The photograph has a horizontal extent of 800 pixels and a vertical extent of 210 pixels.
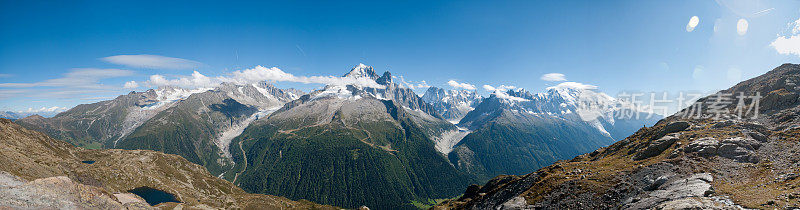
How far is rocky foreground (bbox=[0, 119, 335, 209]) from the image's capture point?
32531mm

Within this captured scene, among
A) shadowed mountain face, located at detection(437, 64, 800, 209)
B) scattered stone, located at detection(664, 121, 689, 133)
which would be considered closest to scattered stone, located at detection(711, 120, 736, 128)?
shadowed mountain face, located at detection(437, 64, 800, 209)

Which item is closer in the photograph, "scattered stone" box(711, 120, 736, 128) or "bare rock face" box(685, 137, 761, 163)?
"bare rock face" box(685, 137, 761, 163)

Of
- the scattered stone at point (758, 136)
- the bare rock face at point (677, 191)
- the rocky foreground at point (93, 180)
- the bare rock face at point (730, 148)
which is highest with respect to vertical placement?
the scattered stone at point (758, 136)

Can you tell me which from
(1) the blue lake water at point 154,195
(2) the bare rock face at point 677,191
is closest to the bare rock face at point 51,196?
(2) the bare rock face at point 677,191

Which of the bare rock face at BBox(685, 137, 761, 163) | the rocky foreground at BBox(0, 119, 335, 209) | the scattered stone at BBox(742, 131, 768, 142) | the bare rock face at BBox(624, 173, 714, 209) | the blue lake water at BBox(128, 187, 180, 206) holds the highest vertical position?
the scattered stone at BBox(742, 131, 768, 142)

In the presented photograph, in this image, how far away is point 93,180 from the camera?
10112 centimetres

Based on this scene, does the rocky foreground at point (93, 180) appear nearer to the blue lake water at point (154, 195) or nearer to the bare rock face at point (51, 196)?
the bare rock face at point (51, 196)

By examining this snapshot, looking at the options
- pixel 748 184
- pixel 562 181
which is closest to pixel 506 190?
pixel 562 181

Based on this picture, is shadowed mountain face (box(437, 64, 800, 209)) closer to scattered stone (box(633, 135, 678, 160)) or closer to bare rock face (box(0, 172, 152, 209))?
scattered stone (box(633, 135, 678, 160))

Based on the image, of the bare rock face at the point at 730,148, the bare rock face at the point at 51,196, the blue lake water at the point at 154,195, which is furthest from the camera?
Result: the blue lake water at the point at 154,195

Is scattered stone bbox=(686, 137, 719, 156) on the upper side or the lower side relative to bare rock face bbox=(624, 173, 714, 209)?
upper

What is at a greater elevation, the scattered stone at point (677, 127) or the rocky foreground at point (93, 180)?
the scattered stone at point (677, 127)

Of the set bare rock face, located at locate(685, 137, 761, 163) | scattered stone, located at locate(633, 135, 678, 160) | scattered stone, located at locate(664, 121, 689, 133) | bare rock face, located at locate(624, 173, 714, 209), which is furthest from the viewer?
scattered stone, located at locate(664, 121, 689, 133)

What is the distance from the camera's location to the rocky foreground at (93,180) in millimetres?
32531
